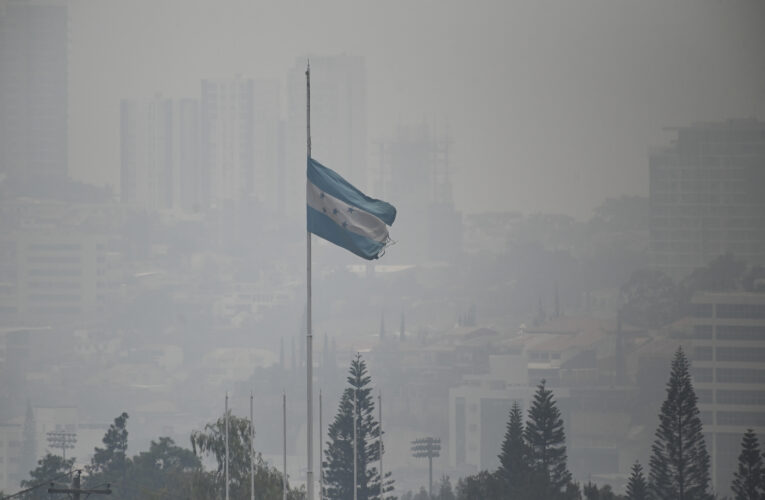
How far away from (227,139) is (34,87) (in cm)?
2188

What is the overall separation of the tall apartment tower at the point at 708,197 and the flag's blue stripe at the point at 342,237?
13978cm

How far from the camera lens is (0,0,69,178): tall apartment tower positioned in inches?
6644

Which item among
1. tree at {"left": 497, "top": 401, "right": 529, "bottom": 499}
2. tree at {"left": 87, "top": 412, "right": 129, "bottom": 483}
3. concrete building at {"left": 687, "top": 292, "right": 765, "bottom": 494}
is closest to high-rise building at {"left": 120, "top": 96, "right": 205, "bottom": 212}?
concrete building at {"left": 687, "top": 292, "right": 765, "bottom": 494}

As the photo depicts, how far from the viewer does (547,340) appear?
506 ft

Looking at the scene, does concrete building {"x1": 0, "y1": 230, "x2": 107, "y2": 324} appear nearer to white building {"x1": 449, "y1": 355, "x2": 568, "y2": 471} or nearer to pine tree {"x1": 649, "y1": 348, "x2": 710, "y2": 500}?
white building {"x1": 449, "y1": 355, "x2": 568, "y2": 471}

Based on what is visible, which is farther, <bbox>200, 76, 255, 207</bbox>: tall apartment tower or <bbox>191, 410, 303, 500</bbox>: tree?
<bbox>200, 76, 255, 207</bbox>: tall apartment tower

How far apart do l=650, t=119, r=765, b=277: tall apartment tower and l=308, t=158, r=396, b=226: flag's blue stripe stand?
459 feet

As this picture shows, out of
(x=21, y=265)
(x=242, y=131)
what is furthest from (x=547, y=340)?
(x=21, y=265)

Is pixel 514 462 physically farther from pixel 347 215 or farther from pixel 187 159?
pixel 187 159

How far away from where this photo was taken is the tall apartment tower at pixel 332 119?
546 ft

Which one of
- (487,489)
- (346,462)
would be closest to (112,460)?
(346,462)

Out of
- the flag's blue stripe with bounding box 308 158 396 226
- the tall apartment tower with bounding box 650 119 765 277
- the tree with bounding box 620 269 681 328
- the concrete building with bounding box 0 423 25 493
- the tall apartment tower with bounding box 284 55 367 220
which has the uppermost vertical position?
the tall apartment tower with bounding box 284 55 367 220

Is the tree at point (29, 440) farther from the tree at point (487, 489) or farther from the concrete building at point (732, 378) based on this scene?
the tree at point (487, 489)

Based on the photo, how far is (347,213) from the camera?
22.9 meters
